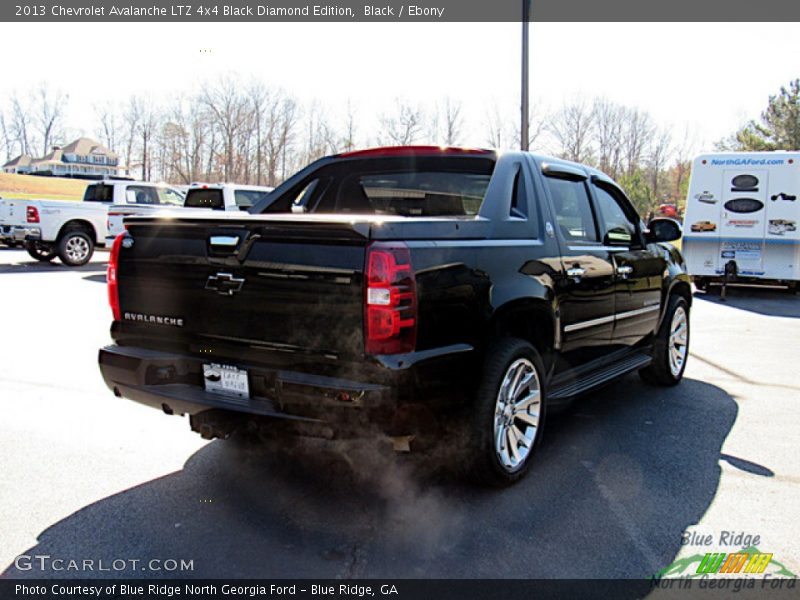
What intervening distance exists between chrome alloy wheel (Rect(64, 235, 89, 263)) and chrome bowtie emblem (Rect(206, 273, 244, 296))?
1392 cm

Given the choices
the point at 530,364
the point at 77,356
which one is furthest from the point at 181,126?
the point at 530,364

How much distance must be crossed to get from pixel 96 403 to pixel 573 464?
139 inches

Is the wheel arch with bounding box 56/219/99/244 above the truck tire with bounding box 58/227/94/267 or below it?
above

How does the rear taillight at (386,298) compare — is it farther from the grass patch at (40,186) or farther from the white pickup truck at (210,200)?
the grass patch at (40,186)

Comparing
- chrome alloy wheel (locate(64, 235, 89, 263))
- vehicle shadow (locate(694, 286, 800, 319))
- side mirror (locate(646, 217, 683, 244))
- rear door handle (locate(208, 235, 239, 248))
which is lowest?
vehicle shadow (locate(694, 286, 800, 319))

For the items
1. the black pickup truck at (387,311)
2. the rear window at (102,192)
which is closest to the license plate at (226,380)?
the black pickup truck at (387,311)

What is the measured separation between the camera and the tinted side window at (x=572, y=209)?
14.3 ft

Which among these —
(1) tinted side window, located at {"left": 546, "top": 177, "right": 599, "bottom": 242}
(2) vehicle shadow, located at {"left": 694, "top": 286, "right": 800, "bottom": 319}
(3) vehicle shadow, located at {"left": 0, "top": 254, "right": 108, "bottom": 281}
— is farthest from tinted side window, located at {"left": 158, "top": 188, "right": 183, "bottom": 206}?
(1) tinted side window, located at {"left": 546, "top": 177, "right": 599, "bottom": 242}

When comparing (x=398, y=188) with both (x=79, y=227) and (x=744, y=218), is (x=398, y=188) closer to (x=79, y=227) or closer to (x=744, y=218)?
(x=744, y=218)

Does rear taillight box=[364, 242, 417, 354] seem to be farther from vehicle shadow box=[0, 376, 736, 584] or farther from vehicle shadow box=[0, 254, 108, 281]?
vehicle shadow box=[0, 254, 108, 281]

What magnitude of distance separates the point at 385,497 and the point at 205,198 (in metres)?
12.9

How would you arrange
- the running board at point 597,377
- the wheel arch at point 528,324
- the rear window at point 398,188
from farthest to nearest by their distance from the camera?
the rear window at point 398,188
the running board at point 597,377
the wheel arch at point 528,324

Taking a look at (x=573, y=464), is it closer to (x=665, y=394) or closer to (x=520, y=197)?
(x=520, y=197)

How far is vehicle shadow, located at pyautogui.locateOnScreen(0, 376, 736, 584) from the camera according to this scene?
2.83 m
